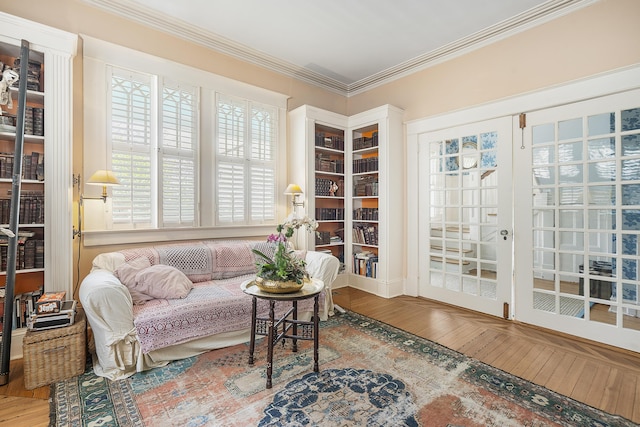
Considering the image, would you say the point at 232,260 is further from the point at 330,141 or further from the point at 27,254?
the point at 330,141

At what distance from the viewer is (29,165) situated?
2510mm

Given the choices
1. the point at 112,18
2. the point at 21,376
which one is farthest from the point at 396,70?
the point at 21,376

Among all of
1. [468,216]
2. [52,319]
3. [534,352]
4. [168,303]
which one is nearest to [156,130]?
[168,303]

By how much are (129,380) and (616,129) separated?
4.38 meters

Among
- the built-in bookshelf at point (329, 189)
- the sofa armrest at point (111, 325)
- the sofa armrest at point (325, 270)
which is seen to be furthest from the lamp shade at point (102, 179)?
the built-in bookshelf at point (329, 189)

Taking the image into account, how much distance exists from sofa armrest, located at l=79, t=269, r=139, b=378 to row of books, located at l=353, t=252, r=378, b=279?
9.85 feet

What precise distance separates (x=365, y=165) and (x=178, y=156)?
2.51 metres

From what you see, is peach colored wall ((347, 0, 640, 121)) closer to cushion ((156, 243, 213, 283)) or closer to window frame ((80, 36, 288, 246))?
window frame ((80, 36, 288, 246))

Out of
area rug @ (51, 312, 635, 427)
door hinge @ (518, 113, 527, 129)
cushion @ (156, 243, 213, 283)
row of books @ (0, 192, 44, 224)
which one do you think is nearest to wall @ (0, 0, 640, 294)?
door hinge @ (518, 113, 527, 129)

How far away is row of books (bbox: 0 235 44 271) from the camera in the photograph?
2.38m

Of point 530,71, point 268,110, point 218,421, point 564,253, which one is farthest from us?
point 268,110

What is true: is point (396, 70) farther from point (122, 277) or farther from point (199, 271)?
point (122, 277)

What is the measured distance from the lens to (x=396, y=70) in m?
4.33

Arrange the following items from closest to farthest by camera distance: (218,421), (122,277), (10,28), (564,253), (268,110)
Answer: (218,421) < (10,28) < (122,277) < (564,253) < (268,110)
